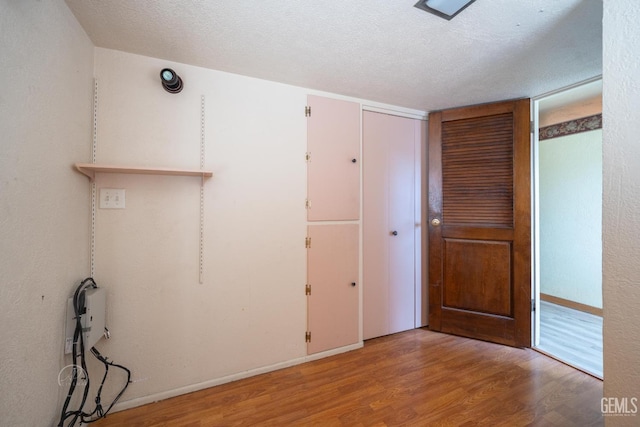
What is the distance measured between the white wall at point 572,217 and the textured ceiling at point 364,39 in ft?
5.45

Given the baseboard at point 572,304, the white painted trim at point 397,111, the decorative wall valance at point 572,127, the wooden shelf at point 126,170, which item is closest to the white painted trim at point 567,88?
the white painted trim at point 397,111

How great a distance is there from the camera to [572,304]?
310 cm

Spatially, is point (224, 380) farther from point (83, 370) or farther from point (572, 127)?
point (572, 127)

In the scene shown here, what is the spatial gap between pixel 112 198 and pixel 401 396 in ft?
7.59

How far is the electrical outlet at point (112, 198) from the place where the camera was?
5.00 feet

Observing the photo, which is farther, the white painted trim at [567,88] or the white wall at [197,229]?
the white painted trim at [567,88]

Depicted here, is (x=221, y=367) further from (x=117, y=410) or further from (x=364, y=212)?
(x=364, y=212)

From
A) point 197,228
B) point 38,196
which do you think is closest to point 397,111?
point 197,228

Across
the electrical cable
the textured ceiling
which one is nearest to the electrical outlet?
the electrical cable

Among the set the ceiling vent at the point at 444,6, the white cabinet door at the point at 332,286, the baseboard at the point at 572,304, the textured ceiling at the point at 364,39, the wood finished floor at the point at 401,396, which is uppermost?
the textured ceiling at the point at 364,39

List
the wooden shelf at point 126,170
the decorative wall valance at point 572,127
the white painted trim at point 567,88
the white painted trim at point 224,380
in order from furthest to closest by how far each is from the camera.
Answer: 1. the decorative wall valance at point 572,127
2. the white painted trim at point 567,88
3. the white painted trim at point 224,380
4. the wooden shelf at point 126,170

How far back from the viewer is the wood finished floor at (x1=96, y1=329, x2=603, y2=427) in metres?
1.47

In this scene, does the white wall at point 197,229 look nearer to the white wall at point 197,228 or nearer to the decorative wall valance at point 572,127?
the white wall at point 197,228

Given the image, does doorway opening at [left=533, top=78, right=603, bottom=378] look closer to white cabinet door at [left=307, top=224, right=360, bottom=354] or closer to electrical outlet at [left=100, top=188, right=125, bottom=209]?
white cabinet door at [left=307, top=224, right=360, bottom=354]
